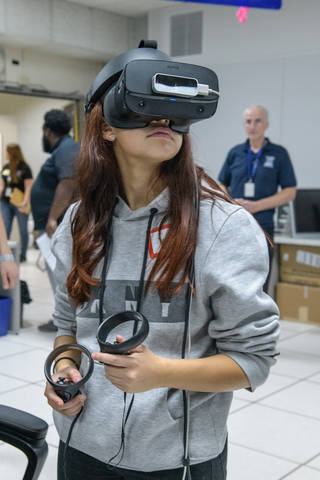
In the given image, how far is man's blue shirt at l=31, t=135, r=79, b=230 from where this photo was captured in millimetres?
4176

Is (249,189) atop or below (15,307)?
atop

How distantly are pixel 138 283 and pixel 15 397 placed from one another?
2.37 meters

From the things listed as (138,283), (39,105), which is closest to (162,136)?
(138,283)

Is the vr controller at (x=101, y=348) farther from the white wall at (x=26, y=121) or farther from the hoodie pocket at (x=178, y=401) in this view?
the white wall at (x=26, y=121)

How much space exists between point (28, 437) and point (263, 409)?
2.11 metres

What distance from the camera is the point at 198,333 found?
3.41 ft

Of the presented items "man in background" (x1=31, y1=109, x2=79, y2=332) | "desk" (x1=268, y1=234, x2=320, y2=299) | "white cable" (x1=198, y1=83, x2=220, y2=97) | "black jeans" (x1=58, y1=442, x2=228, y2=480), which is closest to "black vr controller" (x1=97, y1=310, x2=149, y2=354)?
"black jeans" (x1=58, y1=442, x2=228, y2=480)

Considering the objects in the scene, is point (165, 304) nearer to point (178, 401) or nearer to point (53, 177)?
point (178, 401)

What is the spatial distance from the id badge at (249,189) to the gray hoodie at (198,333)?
11.4ft

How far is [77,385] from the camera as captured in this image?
100 cm

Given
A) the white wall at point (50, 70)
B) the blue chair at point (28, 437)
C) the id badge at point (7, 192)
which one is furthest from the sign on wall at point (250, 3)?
the white wall at point (50, 70)

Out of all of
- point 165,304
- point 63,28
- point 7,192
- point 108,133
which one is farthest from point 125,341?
point 63,28

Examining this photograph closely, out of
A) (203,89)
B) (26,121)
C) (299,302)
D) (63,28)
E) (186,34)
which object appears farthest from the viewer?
(26,121)

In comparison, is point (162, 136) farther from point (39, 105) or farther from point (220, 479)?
point (39, 105)
